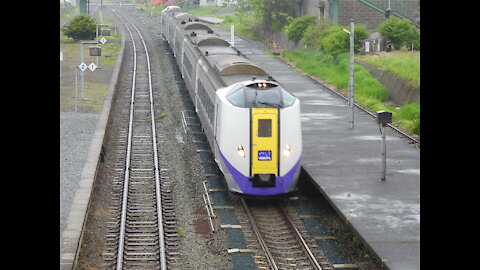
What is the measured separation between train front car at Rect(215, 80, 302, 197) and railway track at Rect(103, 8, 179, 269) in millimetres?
1870

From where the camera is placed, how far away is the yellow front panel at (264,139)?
1597 centimetres

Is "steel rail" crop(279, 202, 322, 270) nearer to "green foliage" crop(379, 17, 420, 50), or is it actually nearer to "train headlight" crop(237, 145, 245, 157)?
"train headlight" crop(237, 145, 245, 157)

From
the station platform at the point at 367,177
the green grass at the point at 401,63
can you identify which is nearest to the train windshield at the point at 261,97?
the station platform at the point at 367,177

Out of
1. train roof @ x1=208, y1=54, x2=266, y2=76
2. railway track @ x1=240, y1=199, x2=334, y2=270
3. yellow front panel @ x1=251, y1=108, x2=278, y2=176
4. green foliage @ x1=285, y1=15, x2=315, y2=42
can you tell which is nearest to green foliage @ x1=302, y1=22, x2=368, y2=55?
green foliage @ x1=285, y1=15, x2=315, y2=42

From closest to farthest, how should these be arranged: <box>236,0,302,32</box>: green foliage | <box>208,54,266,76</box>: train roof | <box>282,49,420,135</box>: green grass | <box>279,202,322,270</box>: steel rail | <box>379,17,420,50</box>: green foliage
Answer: <box>279,202,322,270</box>: steel rail → <box>208,54,266,76</box>: train roof → <box>282,49,420,135</box>: green grass → <box>379,17,420,50</box>: green foliage → <box>236,0,302,32</box>: green foliage

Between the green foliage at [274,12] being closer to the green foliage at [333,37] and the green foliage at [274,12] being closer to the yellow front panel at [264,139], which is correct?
the green foliage at [333,37]

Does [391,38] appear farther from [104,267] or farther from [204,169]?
[104,267]

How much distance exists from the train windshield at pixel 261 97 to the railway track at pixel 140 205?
2940mm

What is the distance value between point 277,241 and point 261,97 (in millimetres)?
3358

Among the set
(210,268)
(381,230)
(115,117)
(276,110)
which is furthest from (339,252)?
(115,117)

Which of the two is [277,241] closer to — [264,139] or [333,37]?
[264,139]

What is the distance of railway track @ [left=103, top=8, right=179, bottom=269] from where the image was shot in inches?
539

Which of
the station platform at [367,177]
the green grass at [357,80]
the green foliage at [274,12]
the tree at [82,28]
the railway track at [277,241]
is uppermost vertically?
the green foliage at [274,12]

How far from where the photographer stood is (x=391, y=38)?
42.9 metres
